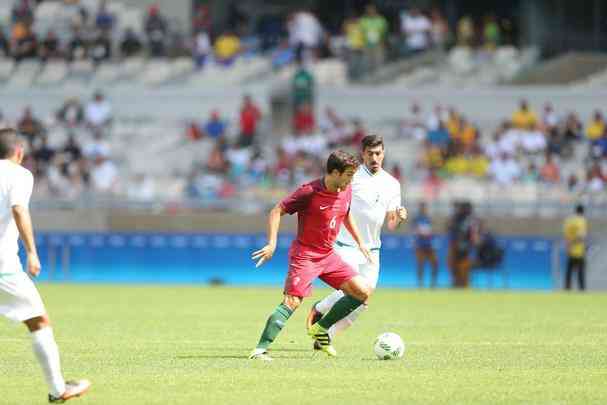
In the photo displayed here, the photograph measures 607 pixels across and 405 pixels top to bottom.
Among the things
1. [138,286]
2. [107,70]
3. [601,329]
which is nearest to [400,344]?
[601,329]

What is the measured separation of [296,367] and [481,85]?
29.1 metres

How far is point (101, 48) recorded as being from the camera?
4431 cm

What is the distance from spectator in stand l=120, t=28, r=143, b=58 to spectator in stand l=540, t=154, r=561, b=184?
13.8m

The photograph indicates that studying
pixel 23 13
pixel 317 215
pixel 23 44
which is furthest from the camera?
pixel 23 13

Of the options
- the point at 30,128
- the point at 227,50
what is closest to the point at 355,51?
the point at 227,50

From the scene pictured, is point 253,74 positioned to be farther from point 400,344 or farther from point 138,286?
point 400,344

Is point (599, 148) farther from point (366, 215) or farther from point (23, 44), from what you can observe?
point (366, 215)

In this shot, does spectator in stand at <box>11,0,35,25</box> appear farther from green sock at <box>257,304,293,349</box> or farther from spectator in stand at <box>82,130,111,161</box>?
green sock at <box>257,304,293,349</box>

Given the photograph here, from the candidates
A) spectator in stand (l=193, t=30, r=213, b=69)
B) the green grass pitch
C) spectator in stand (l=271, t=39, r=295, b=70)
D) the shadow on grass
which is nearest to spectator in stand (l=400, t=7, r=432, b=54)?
spectator in stand (l=271, t=39, r=295, b=70)

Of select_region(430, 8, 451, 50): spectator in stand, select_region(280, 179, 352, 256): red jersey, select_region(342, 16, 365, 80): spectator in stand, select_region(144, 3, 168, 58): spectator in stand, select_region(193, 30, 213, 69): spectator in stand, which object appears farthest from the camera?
select_region(144, 3, 168, 58): spectator in stand

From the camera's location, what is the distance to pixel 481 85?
41969 millimetres

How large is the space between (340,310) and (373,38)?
28722mm

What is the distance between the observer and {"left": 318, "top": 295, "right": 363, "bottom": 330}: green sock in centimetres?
1495

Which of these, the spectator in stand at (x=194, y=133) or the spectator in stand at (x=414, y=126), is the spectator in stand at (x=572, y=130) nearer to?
the spectator in stand at (x=414, y=126)
